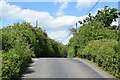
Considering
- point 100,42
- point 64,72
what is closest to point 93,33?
point 100,42

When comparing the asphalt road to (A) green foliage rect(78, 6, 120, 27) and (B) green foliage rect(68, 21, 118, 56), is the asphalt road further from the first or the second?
(A) green foliage rect(78, 6, 120, 27)

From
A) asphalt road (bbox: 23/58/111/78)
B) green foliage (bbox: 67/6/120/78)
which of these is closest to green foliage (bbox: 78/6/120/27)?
green foliage (bbox: 67/6/120/78)

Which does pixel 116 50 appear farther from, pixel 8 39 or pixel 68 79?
pixel 8 39

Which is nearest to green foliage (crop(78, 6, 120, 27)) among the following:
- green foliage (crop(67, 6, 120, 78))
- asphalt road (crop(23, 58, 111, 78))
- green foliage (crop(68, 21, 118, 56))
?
green foliage (crop(67, 6, 120, 78))

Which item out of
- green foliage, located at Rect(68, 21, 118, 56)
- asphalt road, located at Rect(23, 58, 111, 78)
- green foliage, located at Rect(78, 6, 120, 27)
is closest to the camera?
asphalt road, located at Rect(23, 58, 111, 78)

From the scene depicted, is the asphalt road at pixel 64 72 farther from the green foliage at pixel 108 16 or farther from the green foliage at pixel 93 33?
the green foliage at pixel 108 16

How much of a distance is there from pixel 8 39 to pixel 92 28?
1381 cm

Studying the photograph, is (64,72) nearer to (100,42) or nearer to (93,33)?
(100,42)

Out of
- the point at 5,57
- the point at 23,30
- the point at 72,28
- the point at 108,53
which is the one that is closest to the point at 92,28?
the point at 23,30

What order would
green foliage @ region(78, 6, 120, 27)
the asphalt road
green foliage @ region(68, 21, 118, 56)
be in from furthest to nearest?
1. green foliage @ region(78, 6, 120, 27)
2. green foliage @ region(68, 21, 118, 56)
3. the asphalt road

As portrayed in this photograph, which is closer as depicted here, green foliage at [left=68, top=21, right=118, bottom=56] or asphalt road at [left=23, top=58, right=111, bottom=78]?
asphalt road at [left=23, top=58, right=111, bottom=78]

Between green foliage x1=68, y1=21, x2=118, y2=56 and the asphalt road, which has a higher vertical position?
green foliage x1=68, y1=21, x2=118, y2=56

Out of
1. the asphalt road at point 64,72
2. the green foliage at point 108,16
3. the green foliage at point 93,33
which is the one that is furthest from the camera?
the green foliage at point 108,16

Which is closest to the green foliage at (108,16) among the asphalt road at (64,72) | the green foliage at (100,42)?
the green foliage at (100,42)
